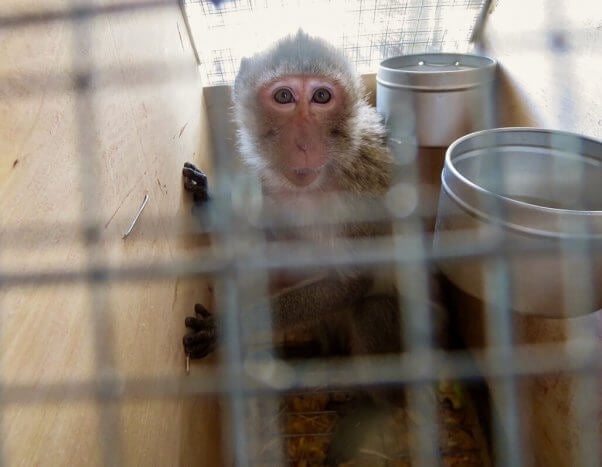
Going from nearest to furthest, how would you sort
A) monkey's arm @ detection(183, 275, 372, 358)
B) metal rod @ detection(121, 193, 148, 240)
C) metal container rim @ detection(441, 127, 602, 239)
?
metal container rim @ detection(441, 127, 602, 239), metal rod @ detection(121, 193, 148, 240), monkey's arm @ detection(183, 275, 372, 358)

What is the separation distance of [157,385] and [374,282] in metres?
0.91

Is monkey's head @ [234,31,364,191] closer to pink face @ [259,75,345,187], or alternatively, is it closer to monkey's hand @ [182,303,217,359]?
pink face @ [259,75,345,187]

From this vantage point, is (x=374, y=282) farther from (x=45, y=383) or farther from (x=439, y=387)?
(x=45, y=383)

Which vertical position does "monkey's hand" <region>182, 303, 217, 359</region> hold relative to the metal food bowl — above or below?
below

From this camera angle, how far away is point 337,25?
6.56 feet

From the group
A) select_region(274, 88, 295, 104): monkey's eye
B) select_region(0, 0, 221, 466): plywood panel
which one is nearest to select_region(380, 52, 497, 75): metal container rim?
select_region(274, 88, 295, 104): monkey's eye

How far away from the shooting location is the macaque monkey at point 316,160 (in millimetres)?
1564

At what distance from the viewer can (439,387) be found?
1851 millimetres

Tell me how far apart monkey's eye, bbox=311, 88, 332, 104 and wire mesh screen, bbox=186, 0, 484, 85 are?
1.13ft

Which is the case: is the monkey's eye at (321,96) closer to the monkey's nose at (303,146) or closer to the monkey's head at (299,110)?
the monkey's head at (299,110)

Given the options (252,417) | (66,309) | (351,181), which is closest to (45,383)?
(66,309)

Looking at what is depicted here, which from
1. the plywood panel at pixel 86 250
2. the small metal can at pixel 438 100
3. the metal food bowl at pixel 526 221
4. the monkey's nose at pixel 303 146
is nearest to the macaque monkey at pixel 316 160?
the monkey's nose at pixel 303 146

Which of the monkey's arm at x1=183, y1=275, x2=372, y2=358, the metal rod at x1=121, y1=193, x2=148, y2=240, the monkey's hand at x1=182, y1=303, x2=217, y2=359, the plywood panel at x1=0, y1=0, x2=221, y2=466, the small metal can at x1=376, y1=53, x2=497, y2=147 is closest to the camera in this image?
the plywood panel at x1=0, y1=0, x2=221, y2=466

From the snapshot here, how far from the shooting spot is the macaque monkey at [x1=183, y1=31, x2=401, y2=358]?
156cm
